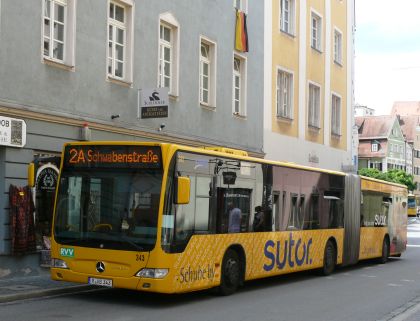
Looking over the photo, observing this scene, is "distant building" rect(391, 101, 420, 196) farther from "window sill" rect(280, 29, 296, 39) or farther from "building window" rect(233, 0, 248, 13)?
"building window" rect(233, 0, 248, 13)

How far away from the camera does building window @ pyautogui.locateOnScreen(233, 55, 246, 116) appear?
23.6 m

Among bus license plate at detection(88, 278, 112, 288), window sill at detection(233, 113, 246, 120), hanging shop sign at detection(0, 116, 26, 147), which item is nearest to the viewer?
bus license plate at detection(88, 278, 112, 288)

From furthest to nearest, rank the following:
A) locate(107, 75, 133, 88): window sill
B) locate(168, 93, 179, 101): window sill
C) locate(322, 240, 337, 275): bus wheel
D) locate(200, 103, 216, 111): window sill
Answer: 1. locate(200, 103, 216, 111): window sill
2. locate(168, 93, 179, 101): window sill
3. locate(322, 240, 337, 275): bus wheel
4. locate(107, 75, 133, 88): window sill

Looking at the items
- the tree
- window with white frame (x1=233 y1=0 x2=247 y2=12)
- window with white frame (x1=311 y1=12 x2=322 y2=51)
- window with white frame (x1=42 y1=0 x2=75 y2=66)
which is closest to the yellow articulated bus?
window with white frame (x1=42 y1=0 x2=75 y2=66)

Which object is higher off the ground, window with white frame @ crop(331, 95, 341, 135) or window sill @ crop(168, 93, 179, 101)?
window with white frame @ crop(331, 95, 341, 135)

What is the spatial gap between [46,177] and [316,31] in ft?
63.1

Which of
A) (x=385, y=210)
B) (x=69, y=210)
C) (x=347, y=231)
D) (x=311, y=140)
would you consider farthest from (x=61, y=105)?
(x=311, y=140)

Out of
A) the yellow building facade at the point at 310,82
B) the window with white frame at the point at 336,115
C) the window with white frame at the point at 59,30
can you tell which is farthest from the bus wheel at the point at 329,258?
the window with white frame at the point at 336,115

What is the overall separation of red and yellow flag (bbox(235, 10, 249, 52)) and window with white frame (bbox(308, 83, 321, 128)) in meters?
7.27

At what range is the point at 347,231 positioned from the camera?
723 inches

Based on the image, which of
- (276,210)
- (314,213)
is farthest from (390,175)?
(276,210)

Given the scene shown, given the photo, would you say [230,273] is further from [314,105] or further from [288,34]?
[314,105]

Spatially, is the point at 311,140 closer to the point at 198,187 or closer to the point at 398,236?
the point at 398,236

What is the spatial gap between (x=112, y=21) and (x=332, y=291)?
8.43 metres
